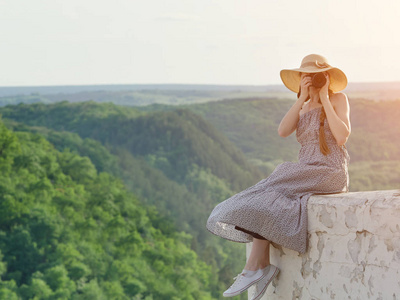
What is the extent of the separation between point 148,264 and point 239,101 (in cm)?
3556

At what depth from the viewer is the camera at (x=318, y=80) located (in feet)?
11.8

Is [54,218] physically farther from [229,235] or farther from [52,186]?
[229,235]

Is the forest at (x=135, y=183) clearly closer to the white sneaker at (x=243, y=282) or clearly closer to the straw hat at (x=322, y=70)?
the white sneaker at (x=243, y=282)

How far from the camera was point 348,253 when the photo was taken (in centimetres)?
303

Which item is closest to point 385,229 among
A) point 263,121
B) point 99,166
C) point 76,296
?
point 76,296

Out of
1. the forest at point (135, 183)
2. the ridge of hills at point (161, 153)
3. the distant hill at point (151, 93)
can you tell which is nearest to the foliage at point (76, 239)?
the forest at point (135, 183)

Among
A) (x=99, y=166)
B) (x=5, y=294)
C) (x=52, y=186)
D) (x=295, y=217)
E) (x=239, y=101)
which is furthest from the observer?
(x=239, y=101)

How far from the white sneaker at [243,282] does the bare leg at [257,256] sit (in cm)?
3

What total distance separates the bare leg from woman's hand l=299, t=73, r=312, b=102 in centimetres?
79

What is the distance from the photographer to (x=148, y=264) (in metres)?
34.5

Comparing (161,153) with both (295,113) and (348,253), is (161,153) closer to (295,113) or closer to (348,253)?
(295,113)

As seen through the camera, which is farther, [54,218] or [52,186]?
[52,186]

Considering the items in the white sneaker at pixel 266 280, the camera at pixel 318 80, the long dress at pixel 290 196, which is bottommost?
the white sneaker at pixel 266 280

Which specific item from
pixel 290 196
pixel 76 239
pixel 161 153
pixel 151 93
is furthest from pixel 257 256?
pixel 151 93
